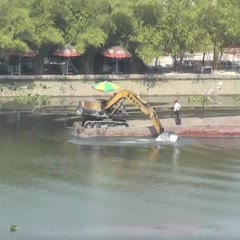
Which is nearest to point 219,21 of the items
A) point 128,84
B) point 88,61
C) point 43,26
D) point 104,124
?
point 128,84

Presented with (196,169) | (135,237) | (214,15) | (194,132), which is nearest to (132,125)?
(194,132)

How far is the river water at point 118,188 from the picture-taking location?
17.7 metres

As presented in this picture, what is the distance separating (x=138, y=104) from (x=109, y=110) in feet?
5.87

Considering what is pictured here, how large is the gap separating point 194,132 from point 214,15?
98.9ft

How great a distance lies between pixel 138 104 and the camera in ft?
107

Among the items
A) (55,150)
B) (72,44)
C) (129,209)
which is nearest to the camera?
(129,209)

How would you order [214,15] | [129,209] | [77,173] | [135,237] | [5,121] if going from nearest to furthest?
[135,237]
[129,209]
[77,173]
[5,121]
[214,15]

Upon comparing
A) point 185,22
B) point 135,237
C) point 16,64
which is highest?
point 185,22

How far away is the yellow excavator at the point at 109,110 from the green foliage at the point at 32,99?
15641 mm

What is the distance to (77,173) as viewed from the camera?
2461 centimetres

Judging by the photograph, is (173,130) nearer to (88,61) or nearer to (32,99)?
(32,99)

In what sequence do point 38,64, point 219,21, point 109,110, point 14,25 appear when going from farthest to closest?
1. point 219,21
2. point 38,64
3. point 14,25
4. point 109,110

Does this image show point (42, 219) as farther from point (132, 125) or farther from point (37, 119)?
point (37, 119)

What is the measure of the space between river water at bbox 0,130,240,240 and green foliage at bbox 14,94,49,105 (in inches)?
651
